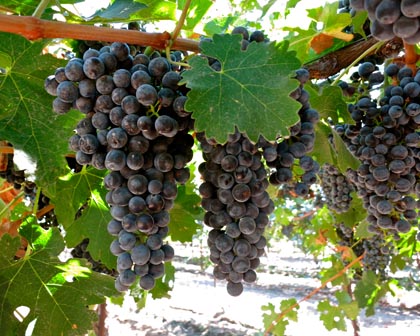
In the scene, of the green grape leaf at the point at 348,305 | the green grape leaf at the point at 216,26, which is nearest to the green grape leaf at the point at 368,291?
the green grape leaf at the point at 348,305

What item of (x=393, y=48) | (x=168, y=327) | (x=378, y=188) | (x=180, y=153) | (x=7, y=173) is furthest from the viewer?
(x=168, y=327)

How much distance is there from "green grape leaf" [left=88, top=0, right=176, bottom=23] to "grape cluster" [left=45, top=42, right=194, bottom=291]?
340 mm

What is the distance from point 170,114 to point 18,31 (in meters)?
0.51

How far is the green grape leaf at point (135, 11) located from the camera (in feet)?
5.13

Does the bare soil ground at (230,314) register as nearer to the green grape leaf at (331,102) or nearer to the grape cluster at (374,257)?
the grape cluster at (374,257)

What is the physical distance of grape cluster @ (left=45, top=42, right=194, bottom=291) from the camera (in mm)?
1153

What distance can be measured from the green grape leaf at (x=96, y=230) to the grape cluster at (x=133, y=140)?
2.61ft

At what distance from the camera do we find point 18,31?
1290mm

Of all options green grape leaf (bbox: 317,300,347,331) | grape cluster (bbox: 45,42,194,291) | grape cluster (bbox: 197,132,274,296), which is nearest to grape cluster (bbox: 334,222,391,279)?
green grape leaf (bbox: 317,300,347,331)

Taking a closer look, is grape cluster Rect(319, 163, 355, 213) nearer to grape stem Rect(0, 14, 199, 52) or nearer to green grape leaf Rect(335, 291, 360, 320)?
green grape leaf Rect(335, 291, 360, 320)

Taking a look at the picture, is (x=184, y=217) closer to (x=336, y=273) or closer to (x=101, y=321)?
(x=101, y=321)

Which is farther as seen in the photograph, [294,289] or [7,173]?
[294,289]

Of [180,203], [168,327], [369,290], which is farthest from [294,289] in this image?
[180,203]

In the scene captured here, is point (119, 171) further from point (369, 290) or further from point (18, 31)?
point (369, 290)
